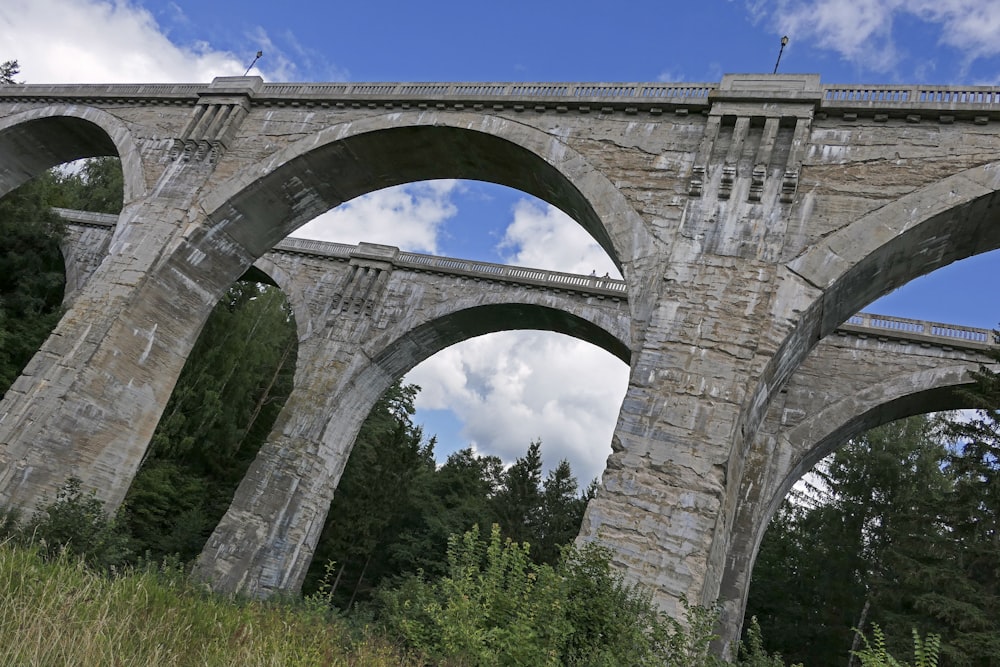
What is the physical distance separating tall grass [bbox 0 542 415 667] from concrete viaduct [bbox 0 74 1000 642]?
125 inches

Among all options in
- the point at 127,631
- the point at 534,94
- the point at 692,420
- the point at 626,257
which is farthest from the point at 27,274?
the point at 692,420

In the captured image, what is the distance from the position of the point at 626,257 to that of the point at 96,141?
12622mm

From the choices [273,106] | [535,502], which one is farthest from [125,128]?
[535,502]

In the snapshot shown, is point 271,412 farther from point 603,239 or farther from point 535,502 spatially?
point 603,239

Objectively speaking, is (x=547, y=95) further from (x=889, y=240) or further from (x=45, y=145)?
(x=45, y=145)

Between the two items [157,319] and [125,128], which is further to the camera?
[125,128]

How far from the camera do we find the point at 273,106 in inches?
484

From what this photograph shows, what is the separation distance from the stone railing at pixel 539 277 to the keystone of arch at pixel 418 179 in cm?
477

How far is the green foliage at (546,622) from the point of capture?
467 centimetres

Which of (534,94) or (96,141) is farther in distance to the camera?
(96,141)

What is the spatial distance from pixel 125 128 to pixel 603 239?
10.1m

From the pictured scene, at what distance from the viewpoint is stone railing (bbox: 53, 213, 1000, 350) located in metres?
14.4

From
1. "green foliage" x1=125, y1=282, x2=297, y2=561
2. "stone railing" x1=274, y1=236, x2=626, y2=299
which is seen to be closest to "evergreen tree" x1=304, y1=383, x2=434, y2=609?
"green foliage" x1=125, y1=282, x2=297, y2=561

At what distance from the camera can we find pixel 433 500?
1200 inches
